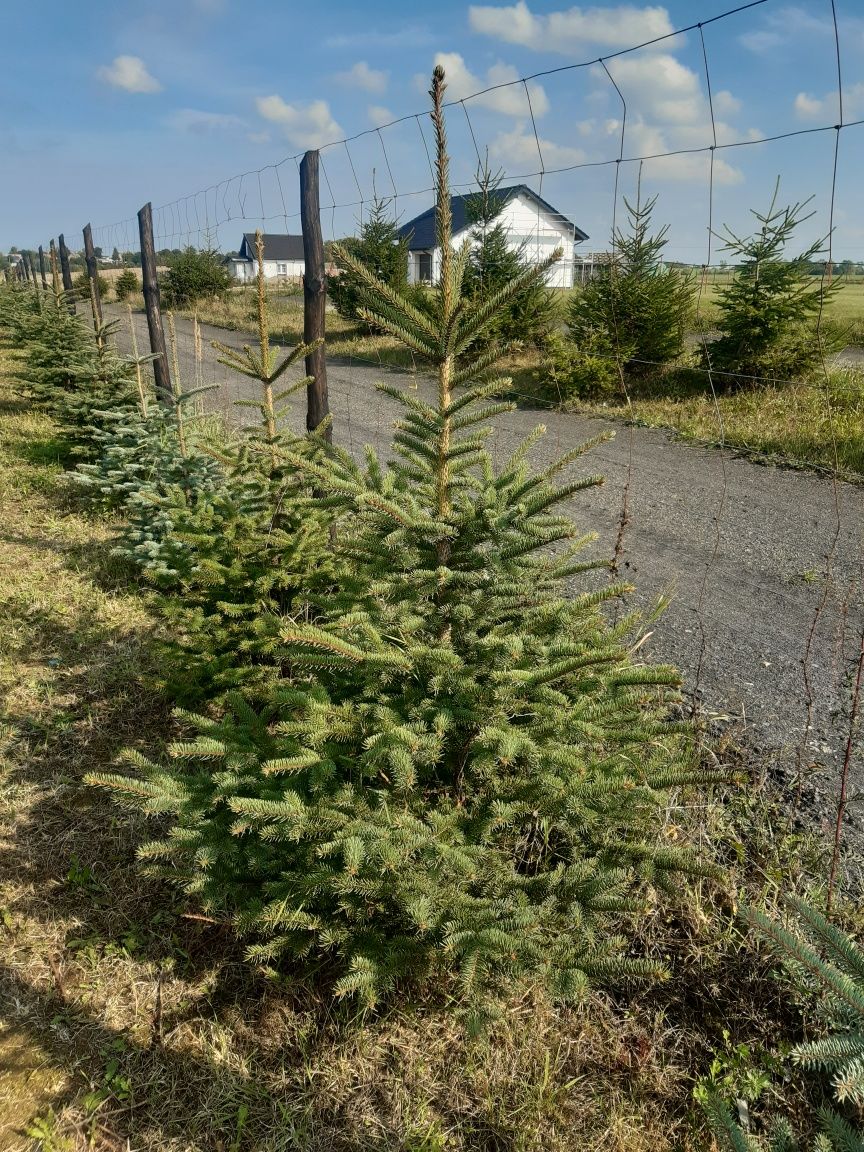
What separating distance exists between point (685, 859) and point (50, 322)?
9081mm

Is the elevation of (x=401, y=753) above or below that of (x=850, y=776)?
above

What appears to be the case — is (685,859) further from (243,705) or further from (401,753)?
(243,705)

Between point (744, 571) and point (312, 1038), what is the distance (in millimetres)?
4127

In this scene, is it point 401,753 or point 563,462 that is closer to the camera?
point 401,753

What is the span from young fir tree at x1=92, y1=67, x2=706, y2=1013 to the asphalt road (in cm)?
81

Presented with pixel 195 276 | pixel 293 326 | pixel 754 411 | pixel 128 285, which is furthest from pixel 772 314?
pixel 128 285

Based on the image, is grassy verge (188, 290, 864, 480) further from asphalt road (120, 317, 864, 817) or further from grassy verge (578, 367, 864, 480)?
asphalt road (120, 317, 864, 817)

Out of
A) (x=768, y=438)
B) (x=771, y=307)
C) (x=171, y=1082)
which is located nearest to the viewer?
(x=171, y=1082)

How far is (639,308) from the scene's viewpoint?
35.1 ft

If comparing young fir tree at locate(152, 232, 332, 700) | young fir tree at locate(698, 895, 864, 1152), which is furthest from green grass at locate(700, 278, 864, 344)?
young fir tree at locate(698, 895, 864, 1152)

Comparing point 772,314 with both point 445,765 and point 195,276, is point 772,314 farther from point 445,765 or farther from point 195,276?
point 195,276

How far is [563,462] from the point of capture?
2.20 metres

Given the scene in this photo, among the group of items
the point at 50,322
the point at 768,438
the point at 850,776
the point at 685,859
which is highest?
the point at 50,322

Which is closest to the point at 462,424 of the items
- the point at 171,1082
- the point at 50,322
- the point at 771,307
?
the point at 171,1082
